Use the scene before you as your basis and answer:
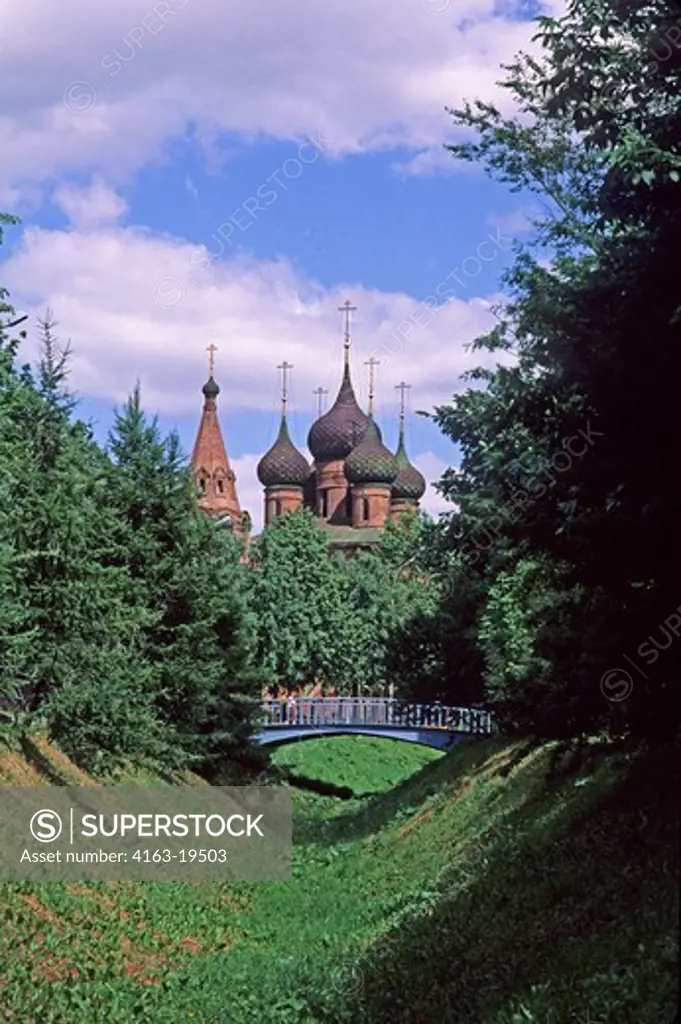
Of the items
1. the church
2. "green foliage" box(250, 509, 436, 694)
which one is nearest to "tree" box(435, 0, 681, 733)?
"green foliage" box(250, 509, 436, 694)

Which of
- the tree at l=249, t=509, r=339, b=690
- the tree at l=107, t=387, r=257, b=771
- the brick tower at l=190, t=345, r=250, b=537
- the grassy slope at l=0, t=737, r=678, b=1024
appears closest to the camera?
the grassy slope at l=0, t=737, r=678, b=1024

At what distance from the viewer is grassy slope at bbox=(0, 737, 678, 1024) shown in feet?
36.2

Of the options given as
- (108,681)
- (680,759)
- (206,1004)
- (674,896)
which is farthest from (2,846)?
(674,896)

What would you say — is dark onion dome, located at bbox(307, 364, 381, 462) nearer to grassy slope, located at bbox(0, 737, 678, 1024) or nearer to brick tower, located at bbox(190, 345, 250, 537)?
brick tower, located at bbox(190, 345, 250, 537)

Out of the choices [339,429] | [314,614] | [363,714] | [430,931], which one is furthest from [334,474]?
[430,931]

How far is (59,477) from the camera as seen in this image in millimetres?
28078

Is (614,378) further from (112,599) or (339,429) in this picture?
(339,429)

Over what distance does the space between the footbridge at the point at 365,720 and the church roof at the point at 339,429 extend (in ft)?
179

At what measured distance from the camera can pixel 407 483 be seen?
114 meters

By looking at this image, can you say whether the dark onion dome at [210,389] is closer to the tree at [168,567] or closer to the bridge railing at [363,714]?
the bridge railing at [363,714]

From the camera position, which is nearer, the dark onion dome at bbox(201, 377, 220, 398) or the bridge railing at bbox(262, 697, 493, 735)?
the bridge railing at bbox(262, 697, 493, 735)

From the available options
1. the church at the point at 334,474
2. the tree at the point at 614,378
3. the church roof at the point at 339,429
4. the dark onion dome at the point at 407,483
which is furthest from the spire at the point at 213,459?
the tree at the point at 614,378

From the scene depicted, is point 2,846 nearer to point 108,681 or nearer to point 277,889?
point 277,889

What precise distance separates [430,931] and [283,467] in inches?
3764
